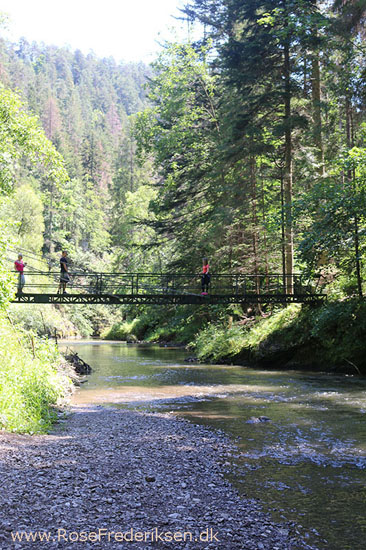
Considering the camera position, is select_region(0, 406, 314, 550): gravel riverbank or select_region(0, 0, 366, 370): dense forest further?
select_region(0, 0, 366, 370): dense forest

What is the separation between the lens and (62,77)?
640ft

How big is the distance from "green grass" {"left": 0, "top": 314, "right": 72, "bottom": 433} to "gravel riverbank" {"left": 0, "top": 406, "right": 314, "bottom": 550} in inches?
24.7

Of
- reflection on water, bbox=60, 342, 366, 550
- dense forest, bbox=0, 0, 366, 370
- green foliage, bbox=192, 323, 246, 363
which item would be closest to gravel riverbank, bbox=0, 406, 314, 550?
reflection on water, bbox=60, 342, 366, 550

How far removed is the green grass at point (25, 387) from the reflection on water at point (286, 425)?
5.01 feet

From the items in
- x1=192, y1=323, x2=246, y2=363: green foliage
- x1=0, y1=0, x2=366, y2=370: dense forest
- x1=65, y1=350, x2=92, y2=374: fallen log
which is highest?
x1=0, y1=0, x2=366, y2=370: dense forest

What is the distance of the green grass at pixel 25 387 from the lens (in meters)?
7.95

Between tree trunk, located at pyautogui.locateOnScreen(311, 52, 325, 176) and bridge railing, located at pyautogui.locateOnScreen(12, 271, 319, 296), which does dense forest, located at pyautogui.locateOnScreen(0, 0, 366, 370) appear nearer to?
tree trunk, located at pyautogui.locateOnScreen(311, 52, 325, 176)

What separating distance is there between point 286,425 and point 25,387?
507cm

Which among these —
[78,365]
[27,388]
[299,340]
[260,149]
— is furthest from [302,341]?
[27,388]

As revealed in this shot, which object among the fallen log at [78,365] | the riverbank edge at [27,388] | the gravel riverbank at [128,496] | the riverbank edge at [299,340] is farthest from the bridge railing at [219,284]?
the gravel riverbank at [128,496]

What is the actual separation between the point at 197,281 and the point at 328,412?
58.6 feet

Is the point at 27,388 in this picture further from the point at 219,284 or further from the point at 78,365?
the point at 219,284

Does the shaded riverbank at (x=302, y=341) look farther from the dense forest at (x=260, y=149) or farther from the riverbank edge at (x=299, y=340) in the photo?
the dense forest at (x=260, y=149)

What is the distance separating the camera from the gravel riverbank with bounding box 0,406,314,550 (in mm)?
4105
